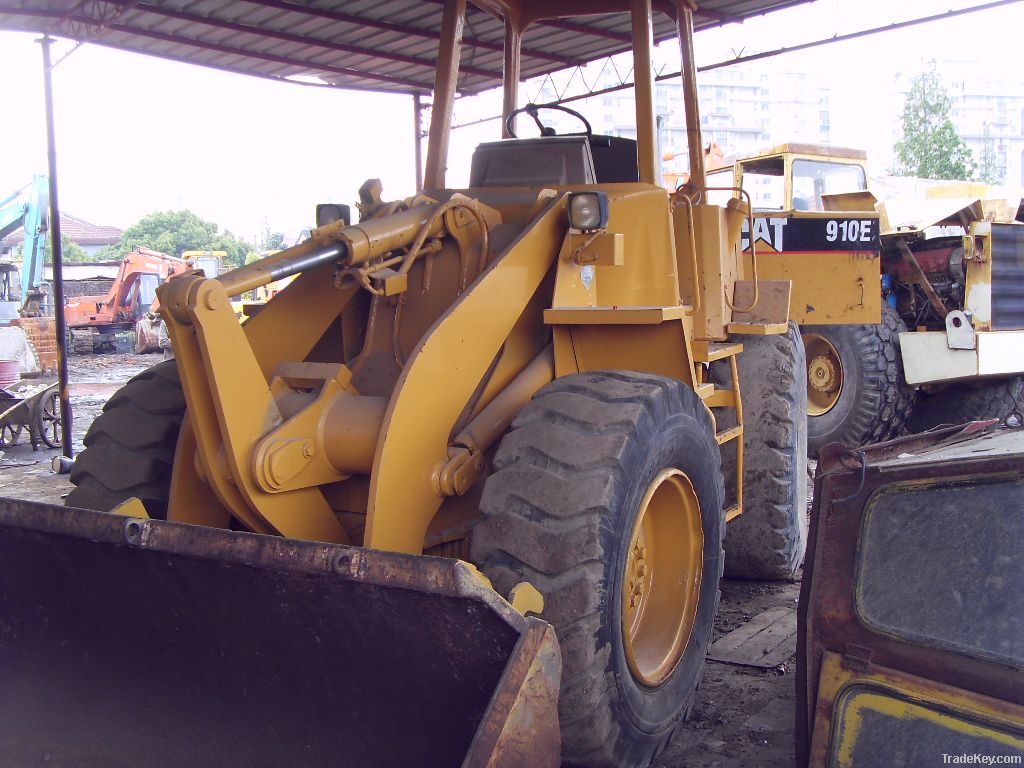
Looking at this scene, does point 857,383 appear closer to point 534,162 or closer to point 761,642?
point 761,642

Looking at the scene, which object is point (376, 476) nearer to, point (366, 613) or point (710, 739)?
point (366, 613)

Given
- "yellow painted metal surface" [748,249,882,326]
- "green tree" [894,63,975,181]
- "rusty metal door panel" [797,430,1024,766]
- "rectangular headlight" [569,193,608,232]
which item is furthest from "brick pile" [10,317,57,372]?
"green tree" [894,63,975,181]

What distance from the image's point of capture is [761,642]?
15.0ft

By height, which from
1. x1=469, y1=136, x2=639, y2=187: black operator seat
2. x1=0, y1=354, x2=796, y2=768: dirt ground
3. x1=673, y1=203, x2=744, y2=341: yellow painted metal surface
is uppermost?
x1=469, y1=136, x2=639, y2=187: black operator seat

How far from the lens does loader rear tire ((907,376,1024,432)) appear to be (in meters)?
9.29

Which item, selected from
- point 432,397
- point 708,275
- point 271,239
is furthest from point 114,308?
point 271,239

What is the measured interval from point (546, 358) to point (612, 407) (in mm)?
626

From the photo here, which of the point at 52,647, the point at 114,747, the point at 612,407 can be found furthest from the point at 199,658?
the point at 612,407

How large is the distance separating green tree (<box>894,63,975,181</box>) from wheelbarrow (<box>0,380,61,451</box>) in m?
34.1

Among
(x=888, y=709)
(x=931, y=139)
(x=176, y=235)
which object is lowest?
(x=888, y=709)

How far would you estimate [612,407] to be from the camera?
125 inches

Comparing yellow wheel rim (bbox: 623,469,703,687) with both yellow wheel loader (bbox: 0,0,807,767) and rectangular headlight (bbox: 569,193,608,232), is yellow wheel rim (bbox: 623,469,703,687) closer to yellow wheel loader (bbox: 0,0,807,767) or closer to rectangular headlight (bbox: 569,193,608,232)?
yellow wheel loader (bbox: 0,0,807,767)

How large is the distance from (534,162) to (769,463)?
202 cm

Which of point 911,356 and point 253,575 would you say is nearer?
point 253,575
